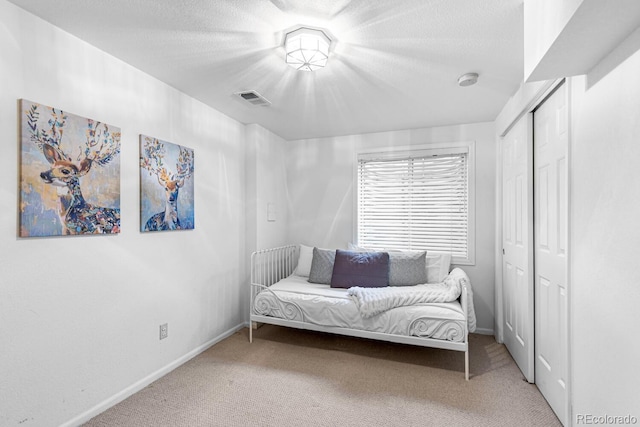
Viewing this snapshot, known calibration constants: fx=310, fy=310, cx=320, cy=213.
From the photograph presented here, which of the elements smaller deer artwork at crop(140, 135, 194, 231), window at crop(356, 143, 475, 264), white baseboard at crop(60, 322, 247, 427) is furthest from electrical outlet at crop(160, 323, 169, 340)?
window at crop(356, 143, 475, 264)

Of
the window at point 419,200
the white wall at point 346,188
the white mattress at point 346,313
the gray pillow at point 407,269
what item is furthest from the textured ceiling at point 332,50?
the white mattress at point 346,313

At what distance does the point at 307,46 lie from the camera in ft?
5.70

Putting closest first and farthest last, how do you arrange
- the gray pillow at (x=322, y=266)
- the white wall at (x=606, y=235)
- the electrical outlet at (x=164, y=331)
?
the white wall at (x=606, y=235) → the electrical outlet at (x=164, y=331) → the gray pillow at (x=322, y=266)

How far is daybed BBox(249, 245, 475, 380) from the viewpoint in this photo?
241cm

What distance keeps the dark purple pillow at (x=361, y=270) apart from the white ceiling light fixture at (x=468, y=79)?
173 cm

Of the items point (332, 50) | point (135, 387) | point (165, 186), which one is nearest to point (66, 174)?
point (165, 186)

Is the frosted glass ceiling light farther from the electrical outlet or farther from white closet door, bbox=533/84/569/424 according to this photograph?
the electrical outlet

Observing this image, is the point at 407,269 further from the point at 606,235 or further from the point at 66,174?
the point at 66,174

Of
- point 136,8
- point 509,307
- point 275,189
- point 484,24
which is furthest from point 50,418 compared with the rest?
point 509,307

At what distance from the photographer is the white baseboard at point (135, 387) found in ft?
5.95

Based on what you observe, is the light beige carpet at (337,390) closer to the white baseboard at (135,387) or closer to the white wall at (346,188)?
the white baseboard at (135,387)

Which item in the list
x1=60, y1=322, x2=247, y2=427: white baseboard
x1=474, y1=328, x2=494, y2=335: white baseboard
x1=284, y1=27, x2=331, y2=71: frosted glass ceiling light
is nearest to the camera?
x1=284, y1=27, x2=331, y2=71: frosted glass ceiling light

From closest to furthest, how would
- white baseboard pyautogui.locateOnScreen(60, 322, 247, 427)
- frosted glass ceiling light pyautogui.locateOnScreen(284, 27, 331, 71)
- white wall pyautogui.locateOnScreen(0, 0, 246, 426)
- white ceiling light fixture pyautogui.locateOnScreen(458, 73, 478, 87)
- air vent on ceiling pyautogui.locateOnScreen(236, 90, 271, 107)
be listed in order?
1. white wall pyautogui.locateOnScreen(0, 0, 246, 426)
2. frosted glass ceiling light pyautogui.locateOnScreen(284, 27, 331, 71)
3. white baseboard pyautogui.locateOnScreen(60, 322, 247, 427)
4. white ceiling light fixture pyautogui.locateOnScreen(458, 73, 478, 87)
5. air vent on ceiling pyautogui.locateOnScreen(236, 90, 271, 107)

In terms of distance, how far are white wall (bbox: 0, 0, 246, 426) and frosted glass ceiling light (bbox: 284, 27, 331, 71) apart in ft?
3.87
